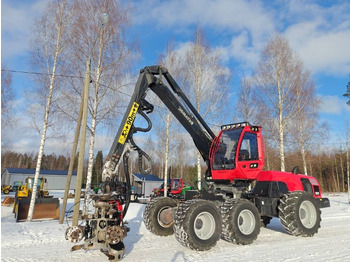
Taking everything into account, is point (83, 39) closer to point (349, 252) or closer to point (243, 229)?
point (243, 229)

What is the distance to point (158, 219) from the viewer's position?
7617 millimetres

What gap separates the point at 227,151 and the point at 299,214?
2.62 metres

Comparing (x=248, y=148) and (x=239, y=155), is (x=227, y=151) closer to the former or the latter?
(x=239, y=155)

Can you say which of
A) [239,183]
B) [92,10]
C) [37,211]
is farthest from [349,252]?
[92,10]

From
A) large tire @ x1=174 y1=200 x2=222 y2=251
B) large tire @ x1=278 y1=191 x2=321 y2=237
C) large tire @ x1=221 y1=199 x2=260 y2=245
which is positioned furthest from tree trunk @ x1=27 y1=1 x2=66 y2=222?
large tire @ x1=278 y1=191 x2=321 y2=237

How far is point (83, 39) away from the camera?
39.3ft

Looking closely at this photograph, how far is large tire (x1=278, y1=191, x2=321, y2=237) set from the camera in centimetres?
734

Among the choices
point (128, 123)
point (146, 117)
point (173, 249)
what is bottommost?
point (173, 249)

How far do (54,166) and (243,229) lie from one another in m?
99.4

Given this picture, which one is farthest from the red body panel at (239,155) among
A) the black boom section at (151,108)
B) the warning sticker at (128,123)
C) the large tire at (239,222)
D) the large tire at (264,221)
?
the warning sticker at (128,123)

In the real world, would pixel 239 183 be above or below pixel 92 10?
below

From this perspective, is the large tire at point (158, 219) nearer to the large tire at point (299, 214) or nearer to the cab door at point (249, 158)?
the cab door at point (249, 158)

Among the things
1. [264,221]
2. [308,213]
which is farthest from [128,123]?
[264,221]

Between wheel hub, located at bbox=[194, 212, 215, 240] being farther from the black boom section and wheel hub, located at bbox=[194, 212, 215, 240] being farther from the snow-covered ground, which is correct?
the black boom section
